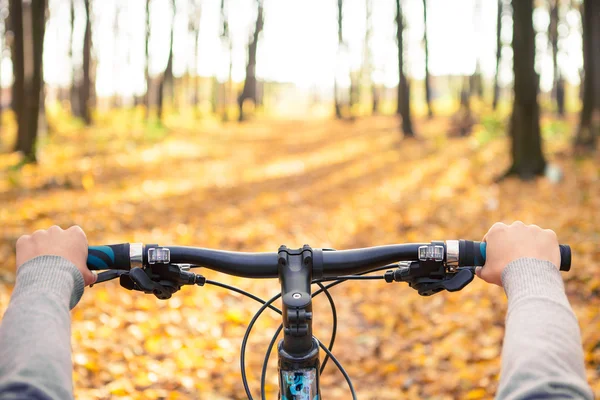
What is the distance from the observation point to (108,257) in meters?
1.71

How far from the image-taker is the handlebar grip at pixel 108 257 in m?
1.69

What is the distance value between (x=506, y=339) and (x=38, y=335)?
119 centimetres

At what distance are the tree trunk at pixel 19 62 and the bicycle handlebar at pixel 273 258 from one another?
546 inches

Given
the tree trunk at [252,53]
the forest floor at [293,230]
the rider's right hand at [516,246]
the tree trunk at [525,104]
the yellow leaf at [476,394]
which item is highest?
the tree trunk at [252,53]

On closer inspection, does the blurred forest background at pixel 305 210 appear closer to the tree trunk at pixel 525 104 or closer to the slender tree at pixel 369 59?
the tree trunk at pixel 525 104

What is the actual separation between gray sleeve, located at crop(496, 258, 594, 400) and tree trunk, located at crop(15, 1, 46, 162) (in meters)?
14.2

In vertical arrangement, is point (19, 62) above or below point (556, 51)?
below

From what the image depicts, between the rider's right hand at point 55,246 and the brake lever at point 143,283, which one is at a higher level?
the rider's right hand at point 55,246

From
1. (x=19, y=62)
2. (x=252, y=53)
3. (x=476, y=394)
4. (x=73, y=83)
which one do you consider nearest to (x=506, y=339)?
(x=476, y=394)

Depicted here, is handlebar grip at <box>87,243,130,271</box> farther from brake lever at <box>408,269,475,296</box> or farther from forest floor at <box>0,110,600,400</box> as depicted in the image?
forest floor at <box>0,110,600,400</box>

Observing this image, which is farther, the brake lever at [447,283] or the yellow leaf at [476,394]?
the yellow leaf at [476,394]

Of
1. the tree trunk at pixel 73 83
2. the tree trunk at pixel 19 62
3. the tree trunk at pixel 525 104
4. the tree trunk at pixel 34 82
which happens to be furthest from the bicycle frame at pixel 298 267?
the tree trunk at pixel 73 83

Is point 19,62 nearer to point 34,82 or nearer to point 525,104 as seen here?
point 34,82

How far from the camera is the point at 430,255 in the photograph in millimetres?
1696
